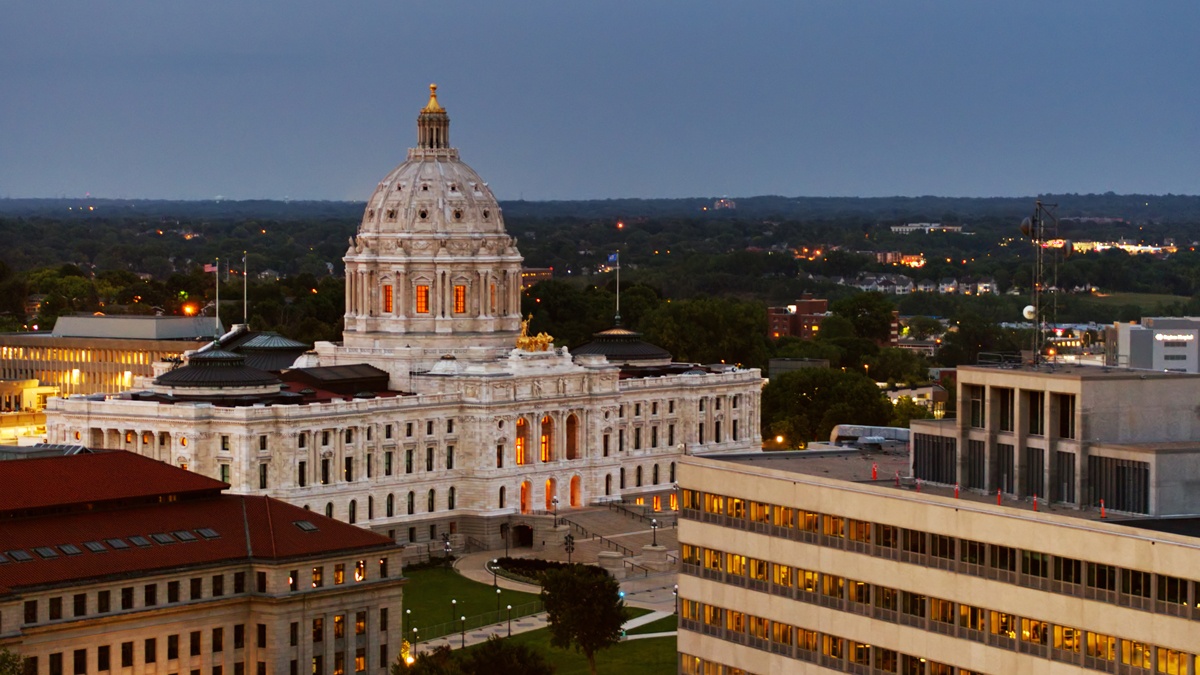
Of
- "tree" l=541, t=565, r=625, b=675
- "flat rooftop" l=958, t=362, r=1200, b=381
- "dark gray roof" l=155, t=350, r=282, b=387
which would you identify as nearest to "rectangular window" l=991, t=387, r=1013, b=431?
"flat rooftop" l=958, t=362, r=1200, b=381

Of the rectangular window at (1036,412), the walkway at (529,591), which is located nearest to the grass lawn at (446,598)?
the walkway at (529,591)

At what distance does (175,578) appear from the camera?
140 metres

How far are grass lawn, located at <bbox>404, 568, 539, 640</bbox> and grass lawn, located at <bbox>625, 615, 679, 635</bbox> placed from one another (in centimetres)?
960

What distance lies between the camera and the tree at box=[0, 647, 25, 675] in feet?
393

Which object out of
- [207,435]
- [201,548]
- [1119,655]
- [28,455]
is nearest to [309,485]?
[207,435]

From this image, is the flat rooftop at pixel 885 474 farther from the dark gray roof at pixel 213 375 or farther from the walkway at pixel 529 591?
the dark gray roof at pixel 213 375

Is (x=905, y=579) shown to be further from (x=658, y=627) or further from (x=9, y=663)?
(x=658, y=627)

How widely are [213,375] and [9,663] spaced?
255 ft

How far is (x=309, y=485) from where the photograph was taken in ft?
640

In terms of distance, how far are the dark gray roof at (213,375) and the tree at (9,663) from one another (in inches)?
2819

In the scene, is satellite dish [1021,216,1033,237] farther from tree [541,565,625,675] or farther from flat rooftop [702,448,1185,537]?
tree [541,565,625,675]

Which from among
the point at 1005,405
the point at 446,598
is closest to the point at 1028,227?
the point at 1005,405

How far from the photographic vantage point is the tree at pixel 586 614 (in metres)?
152

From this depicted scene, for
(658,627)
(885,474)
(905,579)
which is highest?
(885,474)
